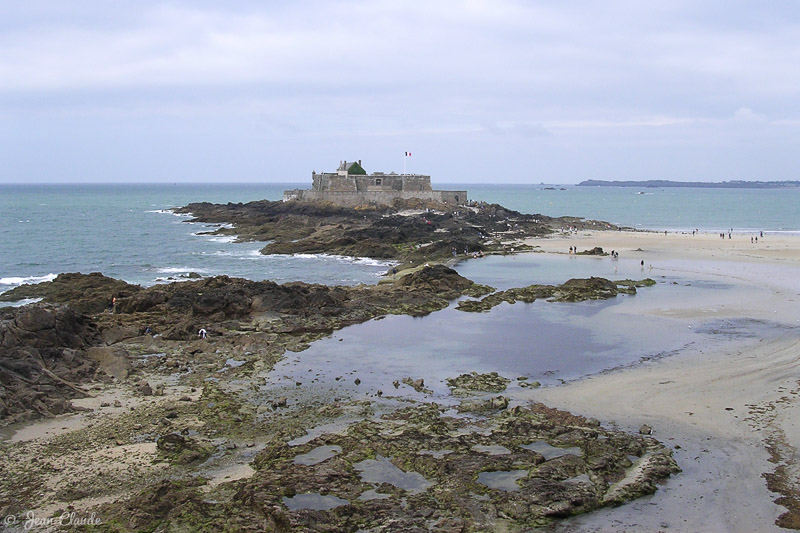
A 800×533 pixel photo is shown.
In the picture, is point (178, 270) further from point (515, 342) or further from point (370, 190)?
point (370, 190)

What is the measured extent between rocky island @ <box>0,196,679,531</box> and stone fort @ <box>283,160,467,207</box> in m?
46.4

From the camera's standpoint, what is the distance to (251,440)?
511 inches

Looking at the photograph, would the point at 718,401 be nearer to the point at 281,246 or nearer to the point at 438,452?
the point at 438,452

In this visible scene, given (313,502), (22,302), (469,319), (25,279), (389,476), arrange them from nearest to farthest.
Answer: (313,502) < (389,476) < (469,319) < (22,302) < (25,279)

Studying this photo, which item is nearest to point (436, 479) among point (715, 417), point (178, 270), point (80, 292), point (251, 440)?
point (251, 440)

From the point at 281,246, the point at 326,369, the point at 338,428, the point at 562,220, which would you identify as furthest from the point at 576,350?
the point at 562,220

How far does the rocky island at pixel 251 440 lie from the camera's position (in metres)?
10.2

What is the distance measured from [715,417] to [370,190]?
58419mm

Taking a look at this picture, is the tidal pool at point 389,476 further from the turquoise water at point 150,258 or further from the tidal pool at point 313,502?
the turquoise water at point 150,258

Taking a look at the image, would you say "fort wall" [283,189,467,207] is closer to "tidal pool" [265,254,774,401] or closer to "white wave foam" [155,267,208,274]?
"white wave foam" [155,267,208,274]

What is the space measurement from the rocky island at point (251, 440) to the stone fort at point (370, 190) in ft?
152

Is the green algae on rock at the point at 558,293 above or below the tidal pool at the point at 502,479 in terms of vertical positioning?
above

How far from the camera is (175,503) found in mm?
10109

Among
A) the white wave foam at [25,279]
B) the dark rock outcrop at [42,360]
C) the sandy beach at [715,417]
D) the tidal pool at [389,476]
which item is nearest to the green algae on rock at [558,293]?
the sandy beach at [715,417]
